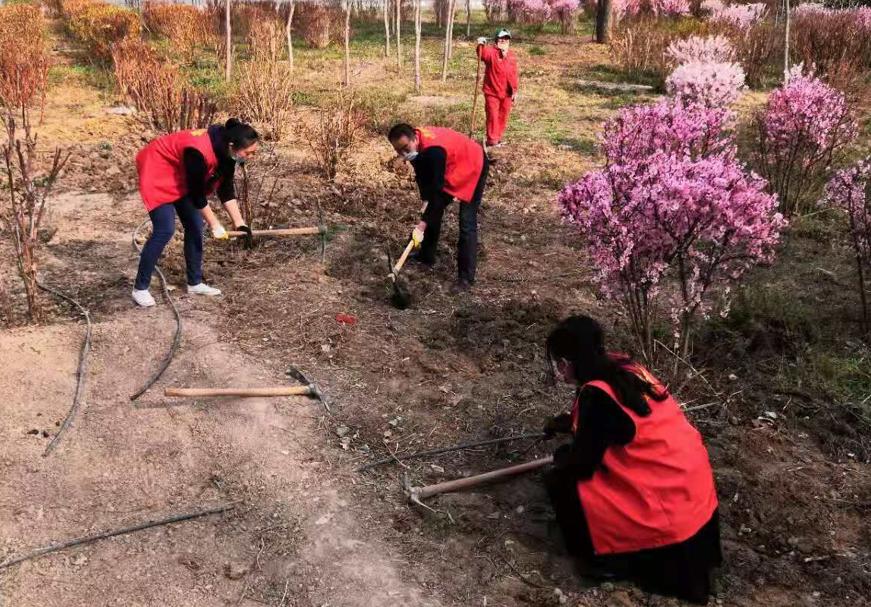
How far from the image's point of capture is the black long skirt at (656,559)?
2604 mm

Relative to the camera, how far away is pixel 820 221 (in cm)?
624

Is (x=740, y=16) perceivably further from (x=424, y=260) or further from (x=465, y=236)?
(x=465, y=236)

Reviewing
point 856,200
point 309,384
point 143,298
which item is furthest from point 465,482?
point 856,200

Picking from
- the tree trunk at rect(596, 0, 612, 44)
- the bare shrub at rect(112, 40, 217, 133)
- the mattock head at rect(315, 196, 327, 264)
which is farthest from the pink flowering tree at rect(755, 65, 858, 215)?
the tree trunk at rect(596, 0, 612, 44)

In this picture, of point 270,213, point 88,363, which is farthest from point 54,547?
point 270,213

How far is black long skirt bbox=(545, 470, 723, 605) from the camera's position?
2.60 m

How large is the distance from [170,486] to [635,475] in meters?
2.07

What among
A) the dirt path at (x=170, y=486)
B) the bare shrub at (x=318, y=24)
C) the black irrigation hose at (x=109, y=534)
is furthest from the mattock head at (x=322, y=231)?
the bare shrub at (x=318, y=24)

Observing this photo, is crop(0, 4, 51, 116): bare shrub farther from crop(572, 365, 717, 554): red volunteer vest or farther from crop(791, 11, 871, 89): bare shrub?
crop(791, 11, 871, 89): bare shrub

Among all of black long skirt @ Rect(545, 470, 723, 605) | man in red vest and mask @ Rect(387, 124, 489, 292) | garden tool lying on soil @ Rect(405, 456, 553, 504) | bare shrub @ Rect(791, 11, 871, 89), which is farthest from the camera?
bare shrub @ Rect(791, 11, 871, 89)

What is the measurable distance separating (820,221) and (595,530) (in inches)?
Result: 188

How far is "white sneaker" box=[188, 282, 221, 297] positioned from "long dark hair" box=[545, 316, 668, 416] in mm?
2921

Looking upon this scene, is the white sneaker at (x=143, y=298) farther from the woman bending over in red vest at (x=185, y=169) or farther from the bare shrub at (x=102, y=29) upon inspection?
the bare shrub at (x=102, y=29)

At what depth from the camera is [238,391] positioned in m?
3.74
